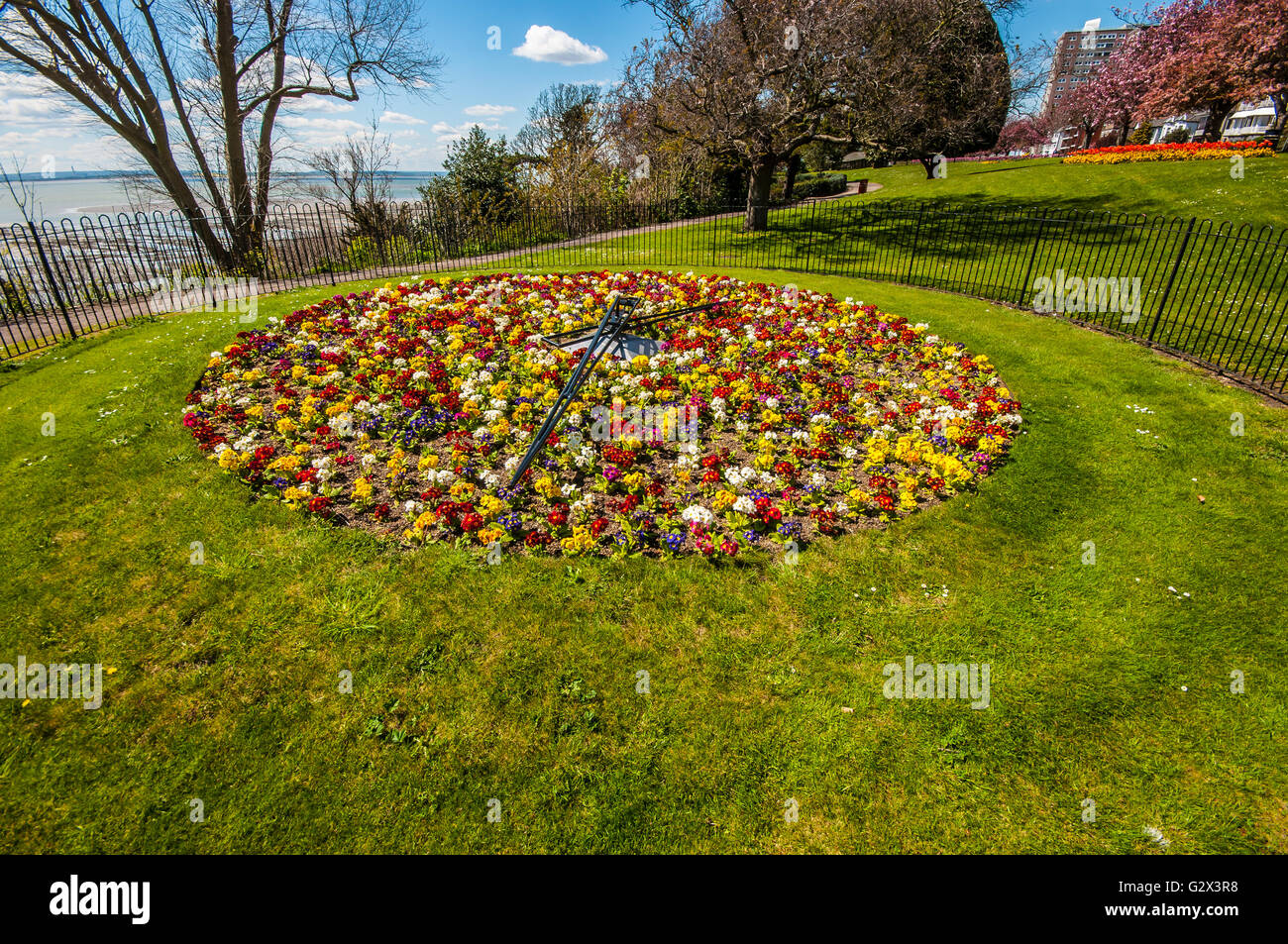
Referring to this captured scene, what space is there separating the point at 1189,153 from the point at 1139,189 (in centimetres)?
876

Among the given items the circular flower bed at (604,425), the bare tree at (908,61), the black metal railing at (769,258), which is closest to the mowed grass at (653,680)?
the circular flower bed at (604,425)

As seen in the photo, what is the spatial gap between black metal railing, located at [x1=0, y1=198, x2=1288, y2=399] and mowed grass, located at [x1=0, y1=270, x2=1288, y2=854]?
6109 millimetres

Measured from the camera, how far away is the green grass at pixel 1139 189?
16.8 meters

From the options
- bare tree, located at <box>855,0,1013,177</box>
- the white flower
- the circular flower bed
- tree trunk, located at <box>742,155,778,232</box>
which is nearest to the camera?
the white flower

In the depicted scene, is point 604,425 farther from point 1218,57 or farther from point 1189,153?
point 1218,57

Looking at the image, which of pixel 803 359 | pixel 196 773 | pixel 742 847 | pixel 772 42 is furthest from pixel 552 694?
pixel 772 42

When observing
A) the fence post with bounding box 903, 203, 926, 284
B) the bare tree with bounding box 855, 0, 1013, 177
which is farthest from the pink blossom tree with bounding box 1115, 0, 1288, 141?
the fence post with bounding box 903, 203, 926, 284

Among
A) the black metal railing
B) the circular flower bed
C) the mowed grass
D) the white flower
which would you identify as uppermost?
the black metal railing

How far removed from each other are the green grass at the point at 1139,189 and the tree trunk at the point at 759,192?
29.6 ft

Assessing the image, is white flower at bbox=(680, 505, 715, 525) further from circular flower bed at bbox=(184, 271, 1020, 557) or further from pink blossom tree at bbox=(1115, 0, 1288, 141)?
pink blossom tree at bbox=(1115, 0, 1288, 141)

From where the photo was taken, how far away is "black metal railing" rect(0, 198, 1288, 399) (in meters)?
10.2

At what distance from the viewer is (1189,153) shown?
25.7 meters

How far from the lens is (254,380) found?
8234 millimetres

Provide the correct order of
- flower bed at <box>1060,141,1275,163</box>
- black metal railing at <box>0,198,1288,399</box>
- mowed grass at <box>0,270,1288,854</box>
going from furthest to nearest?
1. flower bed at <box>1060,141,1275,163</box>
2. black metal railing at <box>0,198,1288,399</box>
3. mowed grass at <box>0,270,1288,854</box>
